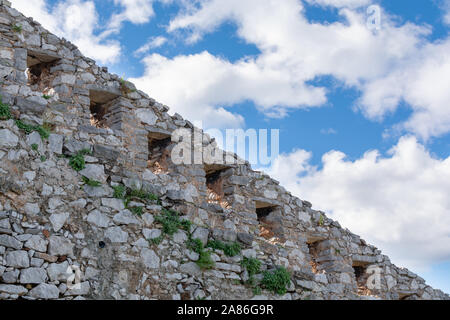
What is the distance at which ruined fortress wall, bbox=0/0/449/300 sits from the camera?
6863mm

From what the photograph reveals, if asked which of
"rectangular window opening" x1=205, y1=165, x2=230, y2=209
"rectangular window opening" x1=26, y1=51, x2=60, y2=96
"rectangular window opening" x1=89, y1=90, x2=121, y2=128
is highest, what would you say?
"rectangular window opening" x1=26, y1=51, x2=60, y2=96

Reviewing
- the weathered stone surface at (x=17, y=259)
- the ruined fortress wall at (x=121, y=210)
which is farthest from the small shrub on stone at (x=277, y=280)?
the weathered stone surface at (x=17, y=259)

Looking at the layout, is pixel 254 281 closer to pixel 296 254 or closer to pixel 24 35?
pixel 296 254


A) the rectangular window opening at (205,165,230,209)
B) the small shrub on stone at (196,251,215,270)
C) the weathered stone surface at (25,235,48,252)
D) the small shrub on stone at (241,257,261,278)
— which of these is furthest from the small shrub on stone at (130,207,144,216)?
the rectangular window opening at (205,165,230,209)

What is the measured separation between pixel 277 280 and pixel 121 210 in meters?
2.90

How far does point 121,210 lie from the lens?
7.74 metres

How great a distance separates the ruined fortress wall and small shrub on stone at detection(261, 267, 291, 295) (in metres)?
0.14

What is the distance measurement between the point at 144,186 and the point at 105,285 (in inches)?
67.2

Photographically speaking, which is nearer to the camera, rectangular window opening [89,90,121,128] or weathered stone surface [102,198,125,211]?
weathered stone surface [102,198,125,211]

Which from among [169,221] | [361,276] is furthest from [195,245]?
[361,276]

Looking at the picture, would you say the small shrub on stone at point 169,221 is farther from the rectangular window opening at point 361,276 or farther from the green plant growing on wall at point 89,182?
the rectangular window opening at point 361,276

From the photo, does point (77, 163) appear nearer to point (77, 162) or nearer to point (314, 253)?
point (77, 162)

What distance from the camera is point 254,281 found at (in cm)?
871

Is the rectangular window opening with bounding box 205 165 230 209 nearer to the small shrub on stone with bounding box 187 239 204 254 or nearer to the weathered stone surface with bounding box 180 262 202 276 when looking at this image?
the small shrub on stone with bounding box 187 239 204 254
